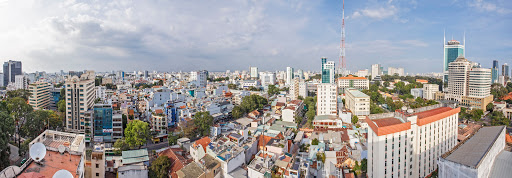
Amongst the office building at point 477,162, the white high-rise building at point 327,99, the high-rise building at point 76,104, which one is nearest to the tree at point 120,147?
the high-rise building at point 76,104

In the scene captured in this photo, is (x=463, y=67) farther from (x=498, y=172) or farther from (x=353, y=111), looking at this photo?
(x=498, y=172)

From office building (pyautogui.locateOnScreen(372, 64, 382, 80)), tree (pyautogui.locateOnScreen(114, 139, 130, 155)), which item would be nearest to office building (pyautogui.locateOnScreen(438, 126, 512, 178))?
tree (pyautogui.locateOnScreen(114, 139, 130, 155))

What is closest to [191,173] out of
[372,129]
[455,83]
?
[372,129]

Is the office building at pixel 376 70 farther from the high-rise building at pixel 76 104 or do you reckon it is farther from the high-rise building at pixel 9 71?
the high-rise building at pixel 9 71

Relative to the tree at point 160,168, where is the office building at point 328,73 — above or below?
above

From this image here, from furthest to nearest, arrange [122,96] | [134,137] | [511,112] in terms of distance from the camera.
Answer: [122,96]
[511,112]
[134,137]

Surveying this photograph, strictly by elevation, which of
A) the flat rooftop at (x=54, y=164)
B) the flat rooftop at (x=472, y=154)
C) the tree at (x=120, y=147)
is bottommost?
the tree at (x=120, y=147)

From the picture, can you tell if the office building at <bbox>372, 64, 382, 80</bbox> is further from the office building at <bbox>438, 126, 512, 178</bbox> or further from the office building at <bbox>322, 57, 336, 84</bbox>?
the office building at <bbox>438, 126, 512, 178</bbox>
